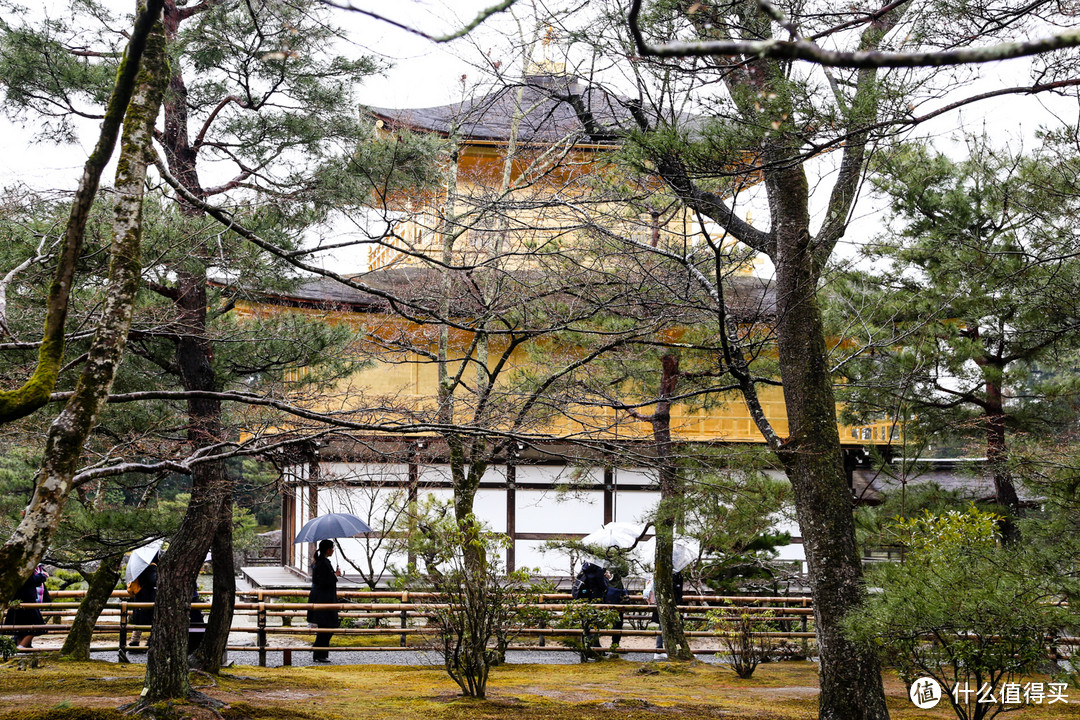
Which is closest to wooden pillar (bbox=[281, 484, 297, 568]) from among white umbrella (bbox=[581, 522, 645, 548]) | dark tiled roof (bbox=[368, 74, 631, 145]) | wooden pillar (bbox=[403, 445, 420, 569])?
wooden pillar (bbox=[403, 445, 420, 569])

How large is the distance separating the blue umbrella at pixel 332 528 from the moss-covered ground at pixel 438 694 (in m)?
2.33

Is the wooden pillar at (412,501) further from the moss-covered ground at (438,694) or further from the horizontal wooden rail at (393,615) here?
the moss-covered ground at (438,694)

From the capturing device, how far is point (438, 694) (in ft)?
24.7

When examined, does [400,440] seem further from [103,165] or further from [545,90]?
[103,165]

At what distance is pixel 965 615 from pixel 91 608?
7935 millimetres

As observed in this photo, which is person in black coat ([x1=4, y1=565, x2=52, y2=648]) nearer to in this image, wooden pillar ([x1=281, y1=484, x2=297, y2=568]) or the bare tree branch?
wooden pillar ([x1=281, y1=484, x2=297, y2=568])

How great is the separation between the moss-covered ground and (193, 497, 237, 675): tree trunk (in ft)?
0.77

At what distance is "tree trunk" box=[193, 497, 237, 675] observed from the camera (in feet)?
26.1

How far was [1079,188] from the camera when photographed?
18.0 feet

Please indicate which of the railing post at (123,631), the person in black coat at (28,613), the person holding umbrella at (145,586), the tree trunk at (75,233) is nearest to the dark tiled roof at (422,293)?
the tree trunk at (75,233)

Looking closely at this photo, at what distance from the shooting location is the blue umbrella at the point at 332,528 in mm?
11758

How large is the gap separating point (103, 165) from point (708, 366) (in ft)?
25.1

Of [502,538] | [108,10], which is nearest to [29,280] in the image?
[108,10]

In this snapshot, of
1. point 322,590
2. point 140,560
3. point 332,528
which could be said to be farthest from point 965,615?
point 140,560
